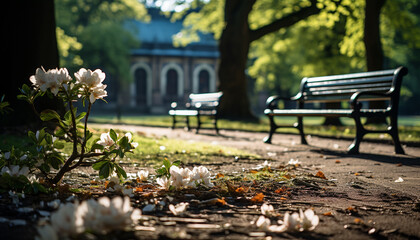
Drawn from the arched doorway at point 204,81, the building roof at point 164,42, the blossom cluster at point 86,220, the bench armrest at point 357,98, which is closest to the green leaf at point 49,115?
the blossom cluster at point 86,220

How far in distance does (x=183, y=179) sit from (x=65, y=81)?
3.15 feet

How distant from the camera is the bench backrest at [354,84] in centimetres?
616

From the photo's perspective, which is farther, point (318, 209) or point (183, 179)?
point (183, 179)

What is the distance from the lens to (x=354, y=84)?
7156mm

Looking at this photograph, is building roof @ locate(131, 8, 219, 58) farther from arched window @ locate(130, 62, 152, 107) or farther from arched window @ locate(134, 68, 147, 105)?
arched window @ locate(134, 68, 147, 105)

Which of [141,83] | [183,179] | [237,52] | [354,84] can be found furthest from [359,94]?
[141,83]

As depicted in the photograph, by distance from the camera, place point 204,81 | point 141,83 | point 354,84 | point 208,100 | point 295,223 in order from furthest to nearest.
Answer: point 204,81
point 141,83
point 208,100
point 354,84
point 295,223

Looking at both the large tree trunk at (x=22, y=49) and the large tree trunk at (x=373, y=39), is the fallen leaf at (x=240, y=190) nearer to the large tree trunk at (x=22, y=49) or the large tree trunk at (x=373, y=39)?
the large tree trunk at (x=22, y=49)

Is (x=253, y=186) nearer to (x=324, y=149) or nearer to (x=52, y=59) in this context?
(x=324, y=149)

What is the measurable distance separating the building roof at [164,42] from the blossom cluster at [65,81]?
137 ft

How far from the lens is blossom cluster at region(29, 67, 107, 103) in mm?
2654

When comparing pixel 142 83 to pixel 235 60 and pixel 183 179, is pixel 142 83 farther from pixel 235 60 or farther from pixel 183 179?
pixel 183 179

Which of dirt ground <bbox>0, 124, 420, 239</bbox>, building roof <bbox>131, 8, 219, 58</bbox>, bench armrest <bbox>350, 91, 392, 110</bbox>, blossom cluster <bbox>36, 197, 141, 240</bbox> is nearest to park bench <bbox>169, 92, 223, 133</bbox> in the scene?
bench armrest <bbox>350, 91, 392, 110</bbox>

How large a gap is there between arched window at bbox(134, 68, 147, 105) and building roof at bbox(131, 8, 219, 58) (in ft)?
6.44
